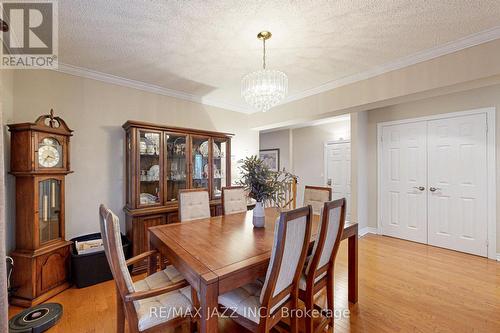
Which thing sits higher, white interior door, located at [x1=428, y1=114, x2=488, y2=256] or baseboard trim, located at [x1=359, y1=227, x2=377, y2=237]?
white interior door, located at [x1=428, y1=114, x2=488, y2=256]

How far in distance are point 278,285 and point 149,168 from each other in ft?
7.91

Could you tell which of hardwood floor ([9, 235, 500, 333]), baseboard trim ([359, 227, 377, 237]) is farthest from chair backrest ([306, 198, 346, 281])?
baseboard trim ([359, 227, 377, 237])

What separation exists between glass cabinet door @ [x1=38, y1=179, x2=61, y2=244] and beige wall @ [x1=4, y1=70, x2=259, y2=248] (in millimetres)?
289

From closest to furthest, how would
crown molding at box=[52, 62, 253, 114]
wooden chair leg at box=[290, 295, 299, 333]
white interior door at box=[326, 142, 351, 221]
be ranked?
wooden chair leg at box=[290, 295, 299, 333] → crown molding at box=[52, 62, 253, 114] → white interior door at box=[326, 142, 351, 221]

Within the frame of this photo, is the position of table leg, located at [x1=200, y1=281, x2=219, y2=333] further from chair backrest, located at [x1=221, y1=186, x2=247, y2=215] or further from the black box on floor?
the black box on floor

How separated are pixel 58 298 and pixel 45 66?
98.0 inches

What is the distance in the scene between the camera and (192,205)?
2.66 meters

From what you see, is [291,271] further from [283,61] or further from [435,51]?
[435,51]

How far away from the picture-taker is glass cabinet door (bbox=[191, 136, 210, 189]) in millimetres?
3500

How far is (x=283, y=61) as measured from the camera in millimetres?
2672

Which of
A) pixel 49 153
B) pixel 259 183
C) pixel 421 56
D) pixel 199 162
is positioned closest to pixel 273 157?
pixel 199 162

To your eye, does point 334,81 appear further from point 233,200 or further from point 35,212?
point 35,212

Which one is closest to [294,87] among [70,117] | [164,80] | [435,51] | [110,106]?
[435,51]

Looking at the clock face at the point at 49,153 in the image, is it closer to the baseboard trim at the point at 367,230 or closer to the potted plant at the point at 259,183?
the potted plant at the point at 259,183
